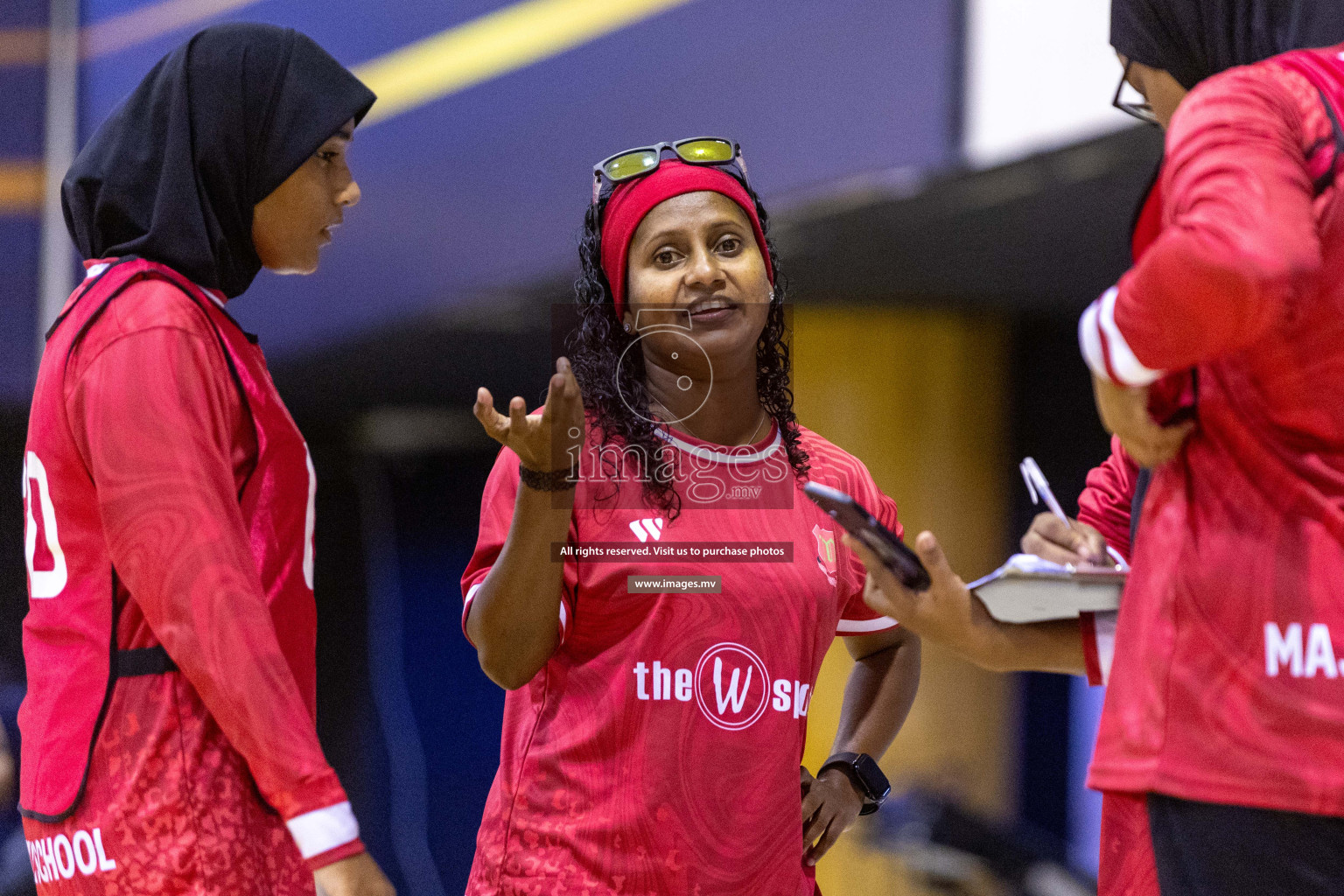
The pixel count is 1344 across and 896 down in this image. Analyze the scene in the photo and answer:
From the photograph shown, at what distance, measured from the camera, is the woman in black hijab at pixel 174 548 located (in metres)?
1.13

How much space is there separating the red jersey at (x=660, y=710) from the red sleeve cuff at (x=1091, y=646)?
300mm

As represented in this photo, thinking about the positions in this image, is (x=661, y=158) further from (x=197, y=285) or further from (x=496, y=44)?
(x=496, y=44)

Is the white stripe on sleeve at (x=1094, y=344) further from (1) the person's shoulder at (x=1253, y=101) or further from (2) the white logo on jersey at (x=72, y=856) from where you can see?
(2) the white logo on jersey at (x=72, y=856)

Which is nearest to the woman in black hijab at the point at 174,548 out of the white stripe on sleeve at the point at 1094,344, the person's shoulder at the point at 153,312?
the person's shoulder at the point at 153,312

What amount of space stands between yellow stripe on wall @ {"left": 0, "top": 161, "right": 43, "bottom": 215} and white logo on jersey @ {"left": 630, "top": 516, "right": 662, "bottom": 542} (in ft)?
5.11

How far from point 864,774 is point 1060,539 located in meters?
0.45

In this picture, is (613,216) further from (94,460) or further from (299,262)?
(94,460)

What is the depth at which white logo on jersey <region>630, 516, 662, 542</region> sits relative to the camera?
4.42ft

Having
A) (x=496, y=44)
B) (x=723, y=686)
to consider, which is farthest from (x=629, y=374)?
(x=496, y=44)

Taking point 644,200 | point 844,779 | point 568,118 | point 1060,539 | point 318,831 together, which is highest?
point 568,118

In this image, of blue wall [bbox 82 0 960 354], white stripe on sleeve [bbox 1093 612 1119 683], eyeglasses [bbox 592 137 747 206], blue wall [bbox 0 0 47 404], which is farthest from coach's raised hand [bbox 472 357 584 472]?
blue wall [bbox 0 0 47 404]

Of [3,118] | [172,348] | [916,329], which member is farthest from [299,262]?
[916,329]

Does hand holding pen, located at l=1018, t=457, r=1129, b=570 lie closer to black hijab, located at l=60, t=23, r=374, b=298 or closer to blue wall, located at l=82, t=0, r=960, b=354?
black hijab, located at l=60, t=23, r=374, b=298

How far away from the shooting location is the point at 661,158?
4.82ft
